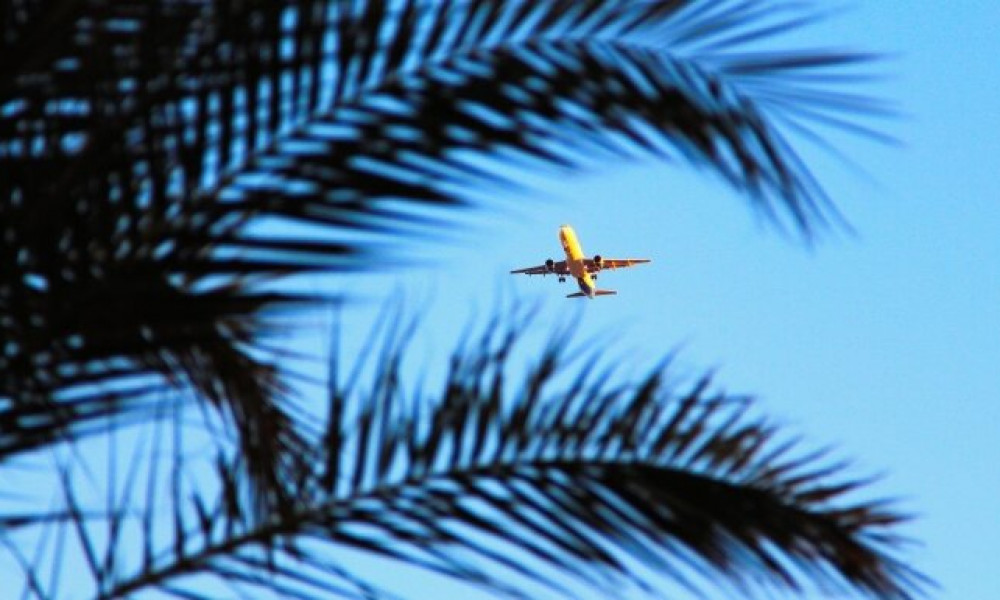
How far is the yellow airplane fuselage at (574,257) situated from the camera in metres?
55.3

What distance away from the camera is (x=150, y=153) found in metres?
2.31

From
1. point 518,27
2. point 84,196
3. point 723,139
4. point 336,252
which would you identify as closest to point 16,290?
point 84,196

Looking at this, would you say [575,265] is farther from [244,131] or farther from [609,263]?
[244,131]

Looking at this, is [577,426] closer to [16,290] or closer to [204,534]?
[204,534]

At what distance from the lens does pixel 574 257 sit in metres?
55.3

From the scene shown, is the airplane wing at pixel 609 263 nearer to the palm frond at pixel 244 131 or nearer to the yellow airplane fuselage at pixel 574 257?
the yellow airplane fuselage at pixel 574 257

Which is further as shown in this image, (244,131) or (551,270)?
(551,270)

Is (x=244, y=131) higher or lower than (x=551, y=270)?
lower

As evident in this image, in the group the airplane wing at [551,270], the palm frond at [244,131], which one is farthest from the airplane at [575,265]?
the palm frond at [244,131]

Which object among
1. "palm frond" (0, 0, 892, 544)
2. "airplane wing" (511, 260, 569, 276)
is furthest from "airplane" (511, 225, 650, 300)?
"palm frond" (0, 0, 892, 544)

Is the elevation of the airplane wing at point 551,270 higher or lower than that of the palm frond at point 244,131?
higher

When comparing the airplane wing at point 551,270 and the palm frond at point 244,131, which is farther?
the airplane wing at point 551,270

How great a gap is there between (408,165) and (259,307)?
33 cm

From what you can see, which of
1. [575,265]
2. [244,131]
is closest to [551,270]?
[575,265]
